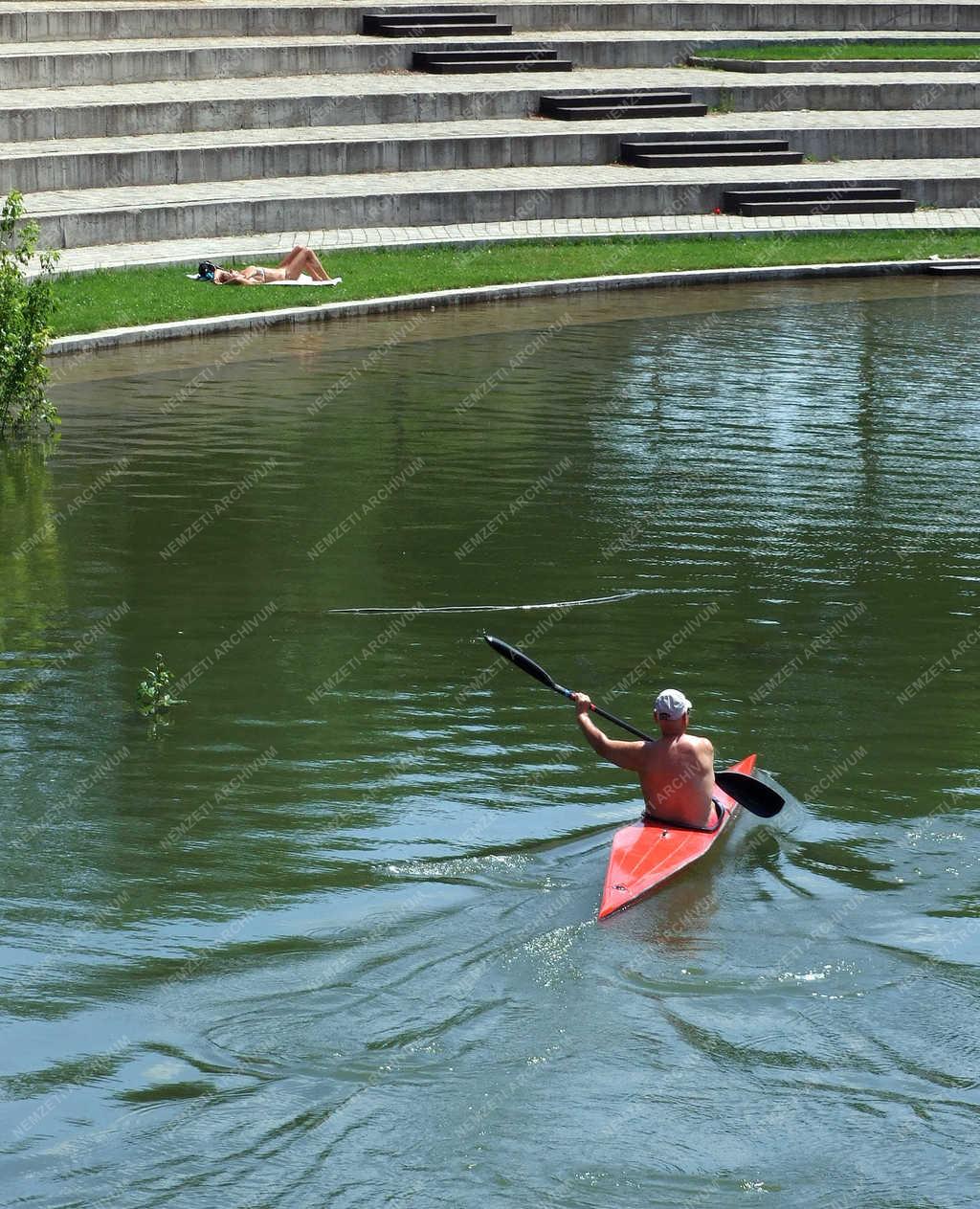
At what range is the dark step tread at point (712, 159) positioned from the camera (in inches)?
1064

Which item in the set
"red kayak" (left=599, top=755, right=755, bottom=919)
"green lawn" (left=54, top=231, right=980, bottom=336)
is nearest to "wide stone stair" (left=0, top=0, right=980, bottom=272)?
"green lawn" (left=54, top=231, right=980, bottom=336)

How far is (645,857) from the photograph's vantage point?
847cm

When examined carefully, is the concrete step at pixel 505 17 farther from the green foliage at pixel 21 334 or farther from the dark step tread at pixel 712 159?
the green foliage at pixel 21 334

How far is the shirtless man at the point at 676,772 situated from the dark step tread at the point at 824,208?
1867cm

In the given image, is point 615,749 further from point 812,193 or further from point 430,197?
point 812,193

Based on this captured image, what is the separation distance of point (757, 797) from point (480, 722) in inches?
74.8

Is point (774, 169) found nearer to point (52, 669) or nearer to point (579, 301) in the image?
point (579, 301)

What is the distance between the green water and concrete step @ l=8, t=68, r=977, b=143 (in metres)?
7.58

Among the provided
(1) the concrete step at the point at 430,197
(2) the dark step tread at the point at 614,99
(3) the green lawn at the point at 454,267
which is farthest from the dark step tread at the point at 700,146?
(3) the green lawn at the point at 454,267

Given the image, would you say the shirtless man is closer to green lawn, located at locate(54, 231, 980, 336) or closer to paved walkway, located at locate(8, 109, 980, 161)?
A: green lawn, located at locate(54, 231, 980, 336)

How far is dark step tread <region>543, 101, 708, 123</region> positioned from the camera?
2806 cm

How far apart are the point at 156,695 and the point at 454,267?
1325cm

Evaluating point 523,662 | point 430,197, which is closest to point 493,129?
point 430,197

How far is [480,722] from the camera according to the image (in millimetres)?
10484
